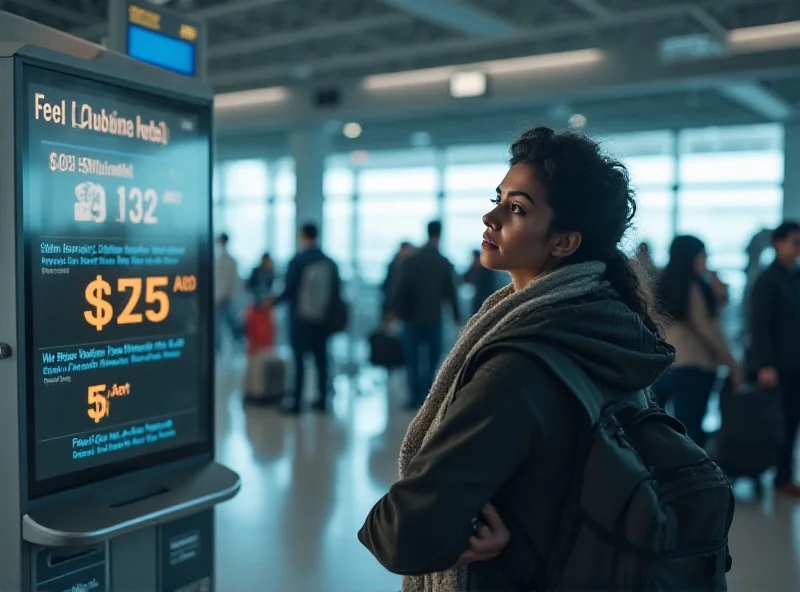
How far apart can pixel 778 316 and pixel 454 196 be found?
11.3 meters

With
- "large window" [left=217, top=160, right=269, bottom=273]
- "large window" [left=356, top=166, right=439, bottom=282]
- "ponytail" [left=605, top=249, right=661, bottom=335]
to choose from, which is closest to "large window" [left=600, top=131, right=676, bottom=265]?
"large window" [left=356, top=166, right=439, bottom=282]

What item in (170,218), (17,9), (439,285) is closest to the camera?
(170,218)

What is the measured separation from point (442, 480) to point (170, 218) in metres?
1.46

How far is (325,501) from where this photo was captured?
4605 mm

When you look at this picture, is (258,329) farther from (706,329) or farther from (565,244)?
(565,244)

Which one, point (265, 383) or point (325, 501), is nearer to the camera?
point (325, 501)

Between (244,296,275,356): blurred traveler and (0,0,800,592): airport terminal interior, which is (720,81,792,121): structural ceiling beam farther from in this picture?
(244,296,275,356): blurred traveler

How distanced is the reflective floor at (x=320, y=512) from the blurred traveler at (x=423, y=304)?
1.79 ft

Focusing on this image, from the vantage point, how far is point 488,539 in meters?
1.26

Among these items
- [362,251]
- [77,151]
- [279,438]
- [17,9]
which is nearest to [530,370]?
[77,151]

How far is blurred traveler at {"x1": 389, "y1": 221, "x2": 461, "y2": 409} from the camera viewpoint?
7.38 metres

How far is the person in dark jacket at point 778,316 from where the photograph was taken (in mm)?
4711

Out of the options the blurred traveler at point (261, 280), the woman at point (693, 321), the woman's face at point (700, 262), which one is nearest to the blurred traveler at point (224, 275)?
the blurred traveler at point (261, 280)

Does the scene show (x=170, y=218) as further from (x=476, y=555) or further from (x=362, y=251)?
(x=362, y=251)
